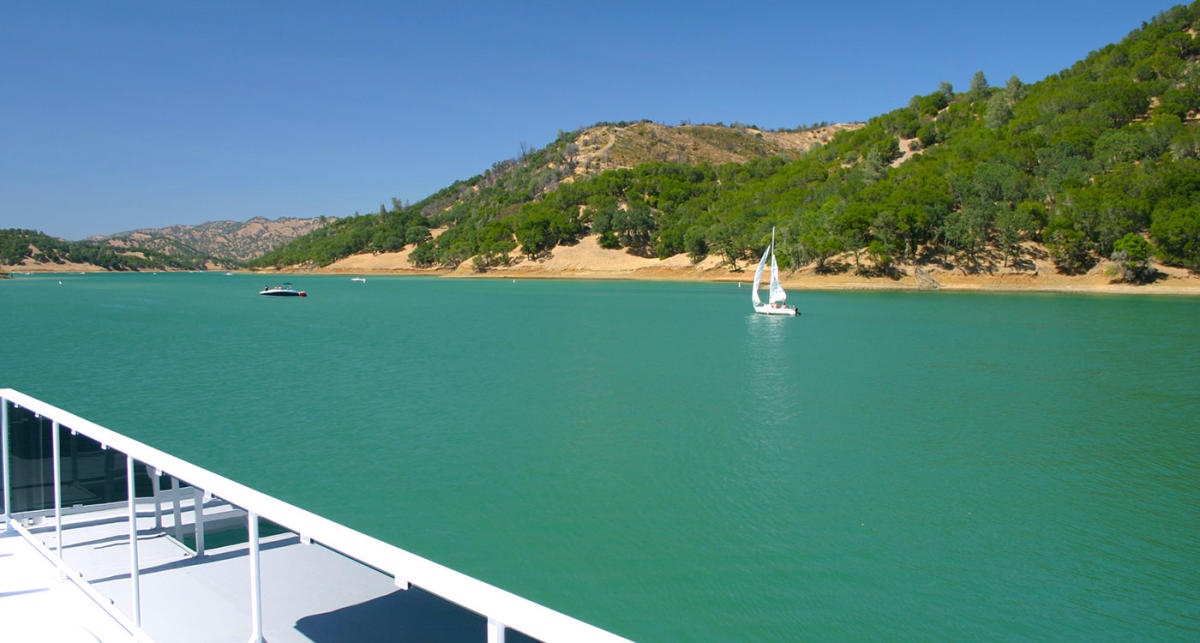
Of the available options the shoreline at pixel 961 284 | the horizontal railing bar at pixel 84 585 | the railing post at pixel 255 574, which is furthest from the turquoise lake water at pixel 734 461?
the shoreline at pixel 961 284

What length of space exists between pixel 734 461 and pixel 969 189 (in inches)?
3770

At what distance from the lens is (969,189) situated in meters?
98.9

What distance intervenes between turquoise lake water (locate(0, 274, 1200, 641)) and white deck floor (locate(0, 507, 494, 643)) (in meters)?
4.20

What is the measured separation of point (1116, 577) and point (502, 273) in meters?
141

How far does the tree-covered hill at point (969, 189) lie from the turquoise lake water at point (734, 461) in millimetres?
55235

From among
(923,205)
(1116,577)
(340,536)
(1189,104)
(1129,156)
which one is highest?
(1189,104)

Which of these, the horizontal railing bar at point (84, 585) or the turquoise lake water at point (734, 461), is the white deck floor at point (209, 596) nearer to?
the horizontal railing bar at point (84, 585)

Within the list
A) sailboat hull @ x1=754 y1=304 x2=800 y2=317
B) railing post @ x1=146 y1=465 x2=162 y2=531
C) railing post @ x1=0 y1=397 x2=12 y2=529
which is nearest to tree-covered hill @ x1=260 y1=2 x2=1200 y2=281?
sailboat hull @ x1=754 y1=304 x2=800 y2=317

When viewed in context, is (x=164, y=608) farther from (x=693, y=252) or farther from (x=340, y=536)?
(x=693, y=252)

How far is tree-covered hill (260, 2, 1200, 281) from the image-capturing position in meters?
86.9

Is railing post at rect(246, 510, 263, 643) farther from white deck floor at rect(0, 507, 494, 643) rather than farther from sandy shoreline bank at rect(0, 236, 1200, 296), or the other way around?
sandy shoreline bank at rect(0, 236, 1200, 296)

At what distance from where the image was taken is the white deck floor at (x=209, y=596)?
17.6 feet

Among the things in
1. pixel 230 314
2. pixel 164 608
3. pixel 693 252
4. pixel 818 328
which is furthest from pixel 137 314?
pixel 693 252

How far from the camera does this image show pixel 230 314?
196 feet
